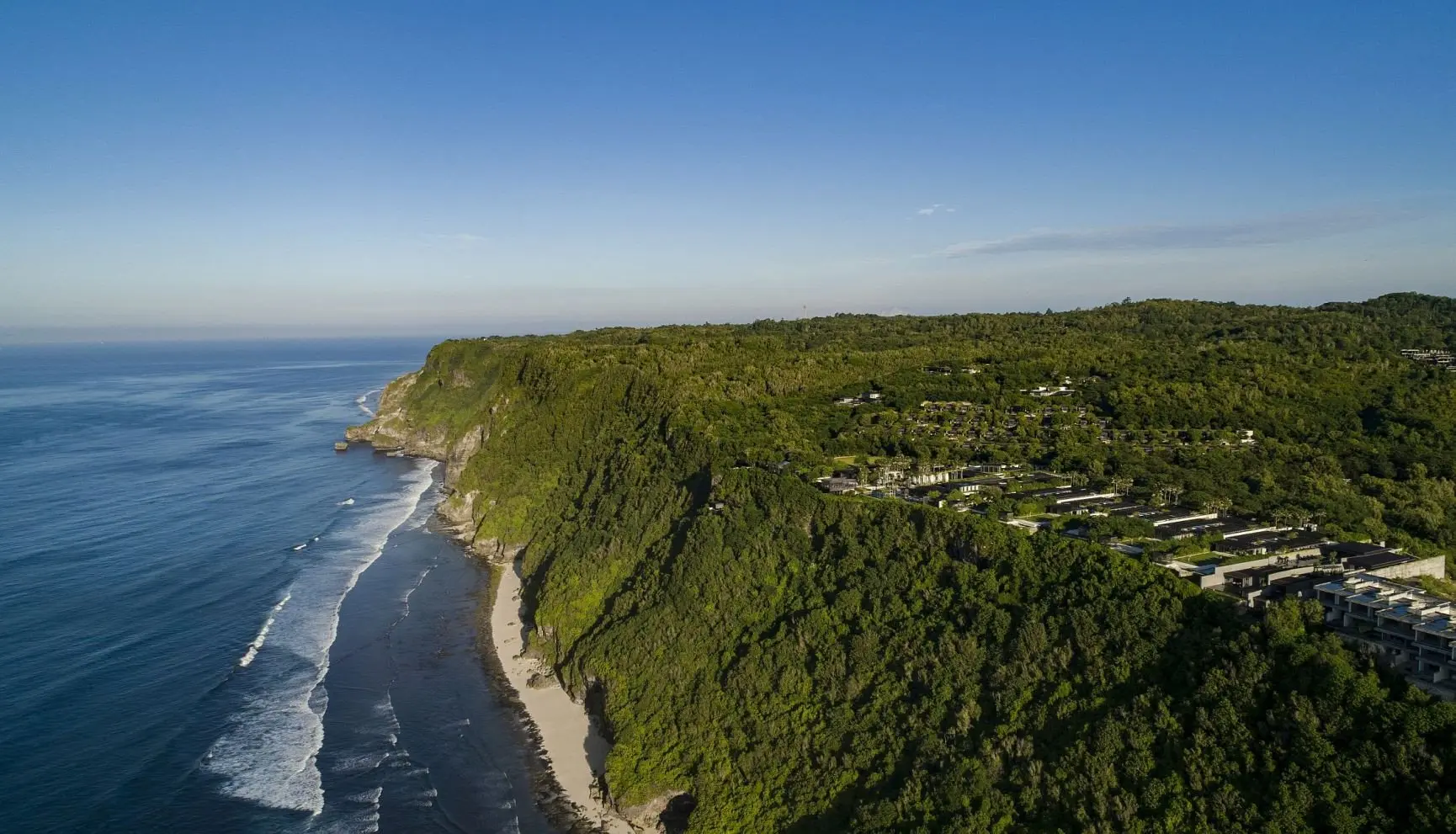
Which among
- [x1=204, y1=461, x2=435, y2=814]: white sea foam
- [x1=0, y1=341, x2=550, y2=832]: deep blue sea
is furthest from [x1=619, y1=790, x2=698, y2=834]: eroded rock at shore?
[x1=204, y1=461, x2=435, y2=814]: white sea foam

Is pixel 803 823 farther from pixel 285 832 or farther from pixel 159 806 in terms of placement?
pixel 159 806

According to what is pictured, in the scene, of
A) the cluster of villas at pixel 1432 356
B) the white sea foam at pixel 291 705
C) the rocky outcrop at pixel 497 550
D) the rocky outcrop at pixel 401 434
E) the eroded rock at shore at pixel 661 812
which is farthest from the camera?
the rocky outcrop at pixel 401 434

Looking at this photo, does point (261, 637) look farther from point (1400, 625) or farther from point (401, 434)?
point (401, 434)

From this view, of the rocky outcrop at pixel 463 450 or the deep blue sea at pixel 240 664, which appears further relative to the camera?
the rocky outcrop at pixel 463 450

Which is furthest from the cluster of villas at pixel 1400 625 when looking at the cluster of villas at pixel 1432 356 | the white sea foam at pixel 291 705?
the cluster of villas at pixel 1432 356

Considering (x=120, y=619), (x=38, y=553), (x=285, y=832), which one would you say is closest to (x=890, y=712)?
(x=285, y=832)

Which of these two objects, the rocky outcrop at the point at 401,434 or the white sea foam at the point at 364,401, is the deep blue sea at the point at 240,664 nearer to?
the rocky outcrop at the point at 401,434
